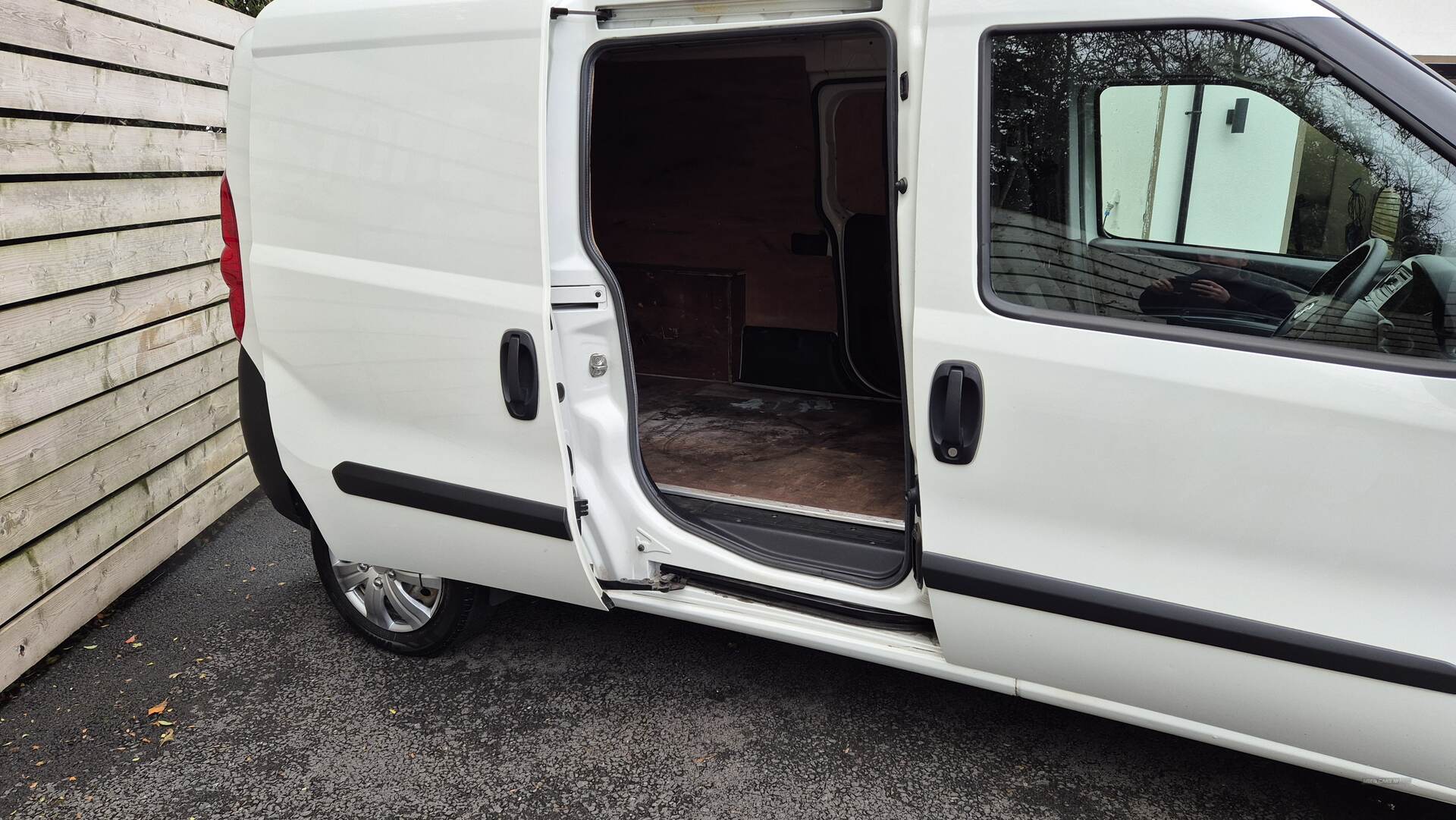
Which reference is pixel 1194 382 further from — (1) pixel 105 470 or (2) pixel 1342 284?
(1) pixel 105 470

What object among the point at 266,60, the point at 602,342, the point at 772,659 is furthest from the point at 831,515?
the point at 266,60

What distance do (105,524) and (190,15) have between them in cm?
199

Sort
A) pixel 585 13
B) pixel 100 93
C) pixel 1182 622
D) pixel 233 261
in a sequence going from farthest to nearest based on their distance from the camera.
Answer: pixel 100 93 → pixel 233 261 → pixel 585 13 → pixel 1182 622

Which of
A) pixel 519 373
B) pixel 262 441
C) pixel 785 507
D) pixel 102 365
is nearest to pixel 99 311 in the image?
pixel 102 365

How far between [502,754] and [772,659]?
85cm

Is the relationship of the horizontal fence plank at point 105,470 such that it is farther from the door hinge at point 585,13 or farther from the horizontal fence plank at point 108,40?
the door hinge at point 585,13

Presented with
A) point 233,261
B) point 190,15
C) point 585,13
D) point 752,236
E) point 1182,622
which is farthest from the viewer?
point 752,236

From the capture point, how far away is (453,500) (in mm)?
2523

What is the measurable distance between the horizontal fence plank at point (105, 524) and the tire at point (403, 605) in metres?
0.78

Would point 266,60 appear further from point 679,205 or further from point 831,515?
point 679,205

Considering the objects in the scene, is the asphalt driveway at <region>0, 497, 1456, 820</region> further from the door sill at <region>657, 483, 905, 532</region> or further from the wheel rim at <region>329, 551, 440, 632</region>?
the door sill at <region>657, 483, 905, 532</region>

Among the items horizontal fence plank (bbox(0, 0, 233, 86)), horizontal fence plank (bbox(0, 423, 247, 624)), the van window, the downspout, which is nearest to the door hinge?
the van window

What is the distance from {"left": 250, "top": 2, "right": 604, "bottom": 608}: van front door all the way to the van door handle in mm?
912

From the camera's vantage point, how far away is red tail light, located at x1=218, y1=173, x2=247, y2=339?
274 centimetres
